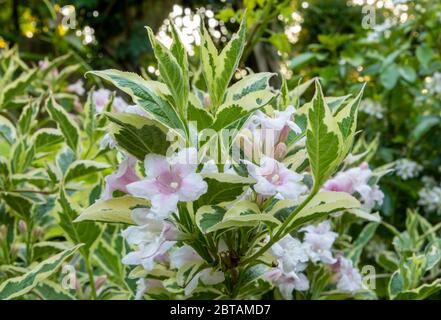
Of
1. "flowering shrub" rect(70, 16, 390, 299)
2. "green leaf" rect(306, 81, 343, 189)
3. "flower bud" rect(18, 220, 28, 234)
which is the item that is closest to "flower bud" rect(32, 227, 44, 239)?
"flower bud" rect(18, 220, 28, 234)

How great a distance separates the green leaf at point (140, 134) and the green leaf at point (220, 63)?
0.07 metres

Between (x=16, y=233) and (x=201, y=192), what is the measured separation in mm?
526

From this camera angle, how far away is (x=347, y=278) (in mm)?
842

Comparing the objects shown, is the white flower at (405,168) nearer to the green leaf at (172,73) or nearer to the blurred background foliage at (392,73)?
the blurred background foliage at (392,73)

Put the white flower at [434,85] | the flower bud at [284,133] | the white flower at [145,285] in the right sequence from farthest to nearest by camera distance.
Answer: the white flower at [434,85]
the white flower at [145,285]
the flower bud at [284,133]

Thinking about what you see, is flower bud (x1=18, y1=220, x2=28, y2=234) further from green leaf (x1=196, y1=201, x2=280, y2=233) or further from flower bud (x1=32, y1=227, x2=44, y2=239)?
green leaf (x1=196, y1=201, x2=280, y2=233)

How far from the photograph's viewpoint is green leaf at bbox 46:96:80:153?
90 centimetres

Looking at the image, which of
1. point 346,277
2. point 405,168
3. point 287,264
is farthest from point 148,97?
point 405,168

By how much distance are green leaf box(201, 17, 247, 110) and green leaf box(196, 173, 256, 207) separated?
0.29 ft

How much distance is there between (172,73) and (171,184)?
0.33ft

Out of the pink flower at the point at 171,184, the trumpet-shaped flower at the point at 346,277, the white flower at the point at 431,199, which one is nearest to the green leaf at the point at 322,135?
the pink flower at the point at 171,184

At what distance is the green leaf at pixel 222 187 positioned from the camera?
53 centimetres

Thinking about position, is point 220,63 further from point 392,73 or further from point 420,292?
point 392,73
